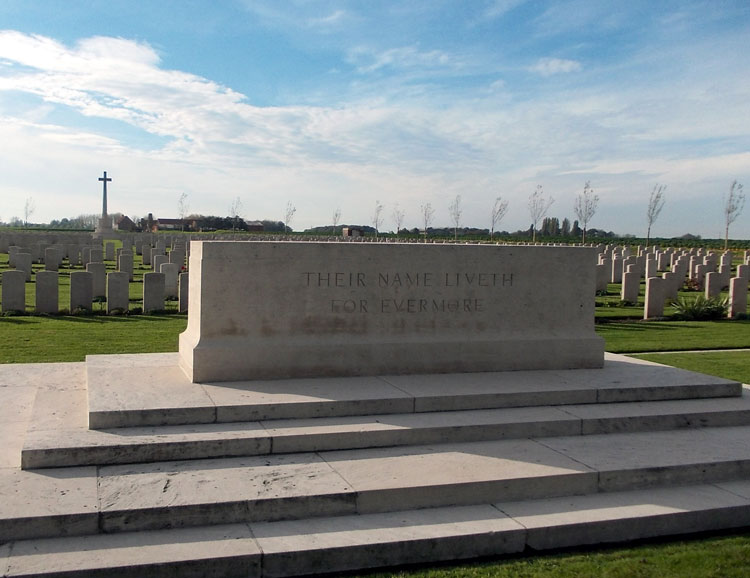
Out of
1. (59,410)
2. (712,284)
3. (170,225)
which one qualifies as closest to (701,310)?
(712,284)

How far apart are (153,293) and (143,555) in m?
9.95

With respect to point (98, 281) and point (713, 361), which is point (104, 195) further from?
point (713, 361)

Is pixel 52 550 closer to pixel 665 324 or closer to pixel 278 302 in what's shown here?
pixel 278 302

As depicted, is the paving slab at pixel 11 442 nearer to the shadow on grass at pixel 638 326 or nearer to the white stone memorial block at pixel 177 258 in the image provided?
the shadow on grass at pixel 638 326

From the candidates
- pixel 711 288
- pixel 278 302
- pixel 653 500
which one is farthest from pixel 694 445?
pixel 711 288

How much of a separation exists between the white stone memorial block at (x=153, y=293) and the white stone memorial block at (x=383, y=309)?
6.61 metres

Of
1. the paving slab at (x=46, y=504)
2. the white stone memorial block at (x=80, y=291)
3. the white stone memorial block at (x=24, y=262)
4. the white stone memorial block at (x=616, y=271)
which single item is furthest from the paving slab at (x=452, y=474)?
the white stone memorial block at (x=616, y=271)

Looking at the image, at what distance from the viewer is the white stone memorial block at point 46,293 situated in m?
12.5

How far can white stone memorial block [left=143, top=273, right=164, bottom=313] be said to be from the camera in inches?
514

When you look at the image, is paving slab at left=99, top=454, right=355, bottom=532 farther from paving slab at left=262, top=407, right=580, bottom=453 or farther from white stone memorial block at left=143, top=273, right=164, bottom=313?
white stone memorial block at left=143, top=273, right=164, bottom=313

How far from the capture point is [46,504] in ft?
13.0

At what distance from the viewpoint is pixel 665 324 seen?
1404 cm

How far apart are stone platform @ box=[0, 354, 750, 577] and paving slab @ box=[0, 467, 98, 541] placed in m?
0.01

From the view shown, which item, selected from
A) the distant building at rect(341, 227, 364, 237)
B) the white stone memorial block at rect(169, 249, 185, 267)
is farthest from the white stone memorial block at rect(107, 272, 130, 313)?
the distant building at rect(341, 227, 364, 237)
